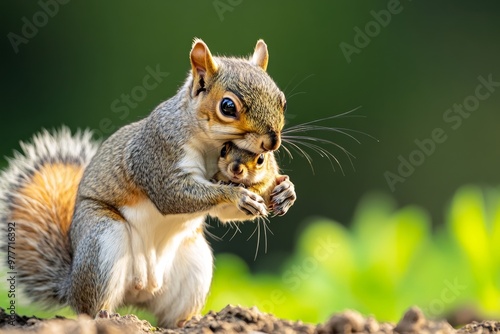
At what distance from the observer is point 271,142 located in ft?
6.61

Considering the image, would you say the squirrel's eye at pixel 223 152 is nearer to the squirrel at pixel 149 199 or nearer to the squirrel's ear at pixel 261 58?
the squirrel at pixel 149 199

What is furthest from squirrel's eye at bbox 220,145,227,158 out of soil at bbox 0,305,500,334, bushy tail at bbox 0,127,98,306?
bushy tail at bbox 0,127,98,306

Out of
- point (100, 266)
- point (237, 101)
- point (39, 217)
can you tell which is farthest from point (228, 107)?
point (39, 217)

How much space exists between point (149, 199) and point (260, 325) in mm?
666

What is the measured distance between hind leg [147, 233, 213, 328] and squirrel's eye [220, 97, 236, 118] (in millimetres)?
631

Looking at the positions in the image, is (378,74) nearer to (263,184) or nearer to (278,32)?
(278,32)

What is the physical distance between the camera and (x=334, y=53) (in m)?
4.57

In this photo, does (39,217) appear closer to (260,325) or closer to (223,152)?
(223,152)

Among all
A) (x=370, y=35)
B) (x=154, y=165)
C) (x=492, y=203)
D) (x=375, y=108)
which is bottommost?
(x=154, y=165)

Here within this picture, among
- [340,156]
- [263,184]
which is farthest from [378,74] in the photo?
[263,184]

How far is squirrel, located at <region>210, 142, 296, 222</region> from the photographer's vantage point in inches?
86.0

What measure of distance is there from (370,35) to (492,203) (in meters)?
1.90

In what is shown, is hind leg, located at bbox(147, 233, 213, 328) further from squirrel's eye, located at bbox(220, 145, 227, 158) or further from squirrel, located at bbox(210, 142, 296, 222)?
squirrel's eye, located at bbox(220, 145, 227, 158)

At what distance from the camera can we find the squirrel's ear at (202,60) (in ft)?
7.36
